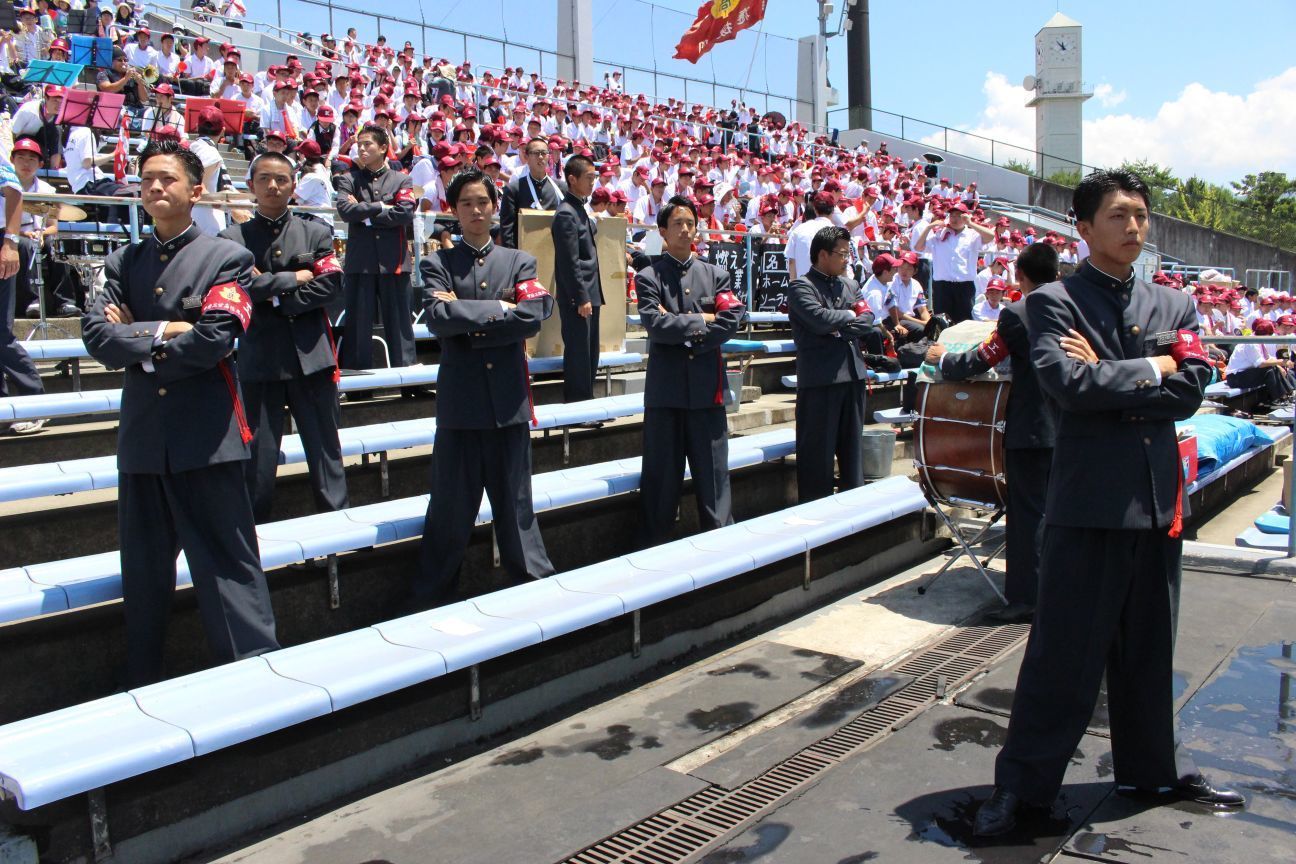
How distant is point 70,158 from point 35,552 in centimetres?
760

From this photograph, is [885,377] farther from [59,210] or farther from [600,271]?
[59,210]

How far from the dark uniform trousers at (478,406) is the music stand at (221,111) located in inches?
381

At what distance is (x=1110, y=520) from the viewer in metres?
3.36

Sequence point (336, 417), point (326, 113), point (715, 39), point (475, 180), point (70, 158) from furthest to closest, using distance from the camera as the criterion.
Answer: point (715, 39) → point (326, 113) → point (70, 158) → point (336, 417) → point (475, 180)

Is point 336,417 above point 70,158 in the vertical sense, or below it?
below

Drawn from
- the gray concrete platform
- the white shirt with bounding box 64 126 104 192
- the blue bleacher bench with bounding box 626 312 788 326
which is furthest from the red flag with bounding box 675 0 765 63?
the gray concrete platform

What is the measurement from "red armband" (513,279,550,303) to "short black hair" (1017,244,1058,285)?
2.45 meters

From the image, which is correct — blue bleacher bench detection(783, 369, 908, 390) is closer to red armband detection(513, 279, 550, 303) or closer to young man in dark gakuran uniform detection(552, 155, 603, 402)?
young man in dark gakuran uniform detection(552, 155, 603, 402)

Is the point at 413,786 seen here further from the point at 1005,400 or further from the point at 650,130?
the point at 650,130

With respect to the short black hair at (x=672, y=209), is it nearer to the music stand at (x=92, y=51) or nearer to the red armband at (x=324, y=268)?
the red armband at (x=324, y=268)

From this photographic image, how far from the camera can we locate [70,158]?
1080cm

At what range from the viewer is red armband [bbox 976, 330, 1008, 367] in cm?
541

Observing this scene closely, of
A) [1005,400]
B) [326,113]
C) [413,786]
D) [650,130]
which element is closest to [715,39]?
[650,130]

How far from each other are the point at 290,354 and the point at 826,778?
3.13 metres
